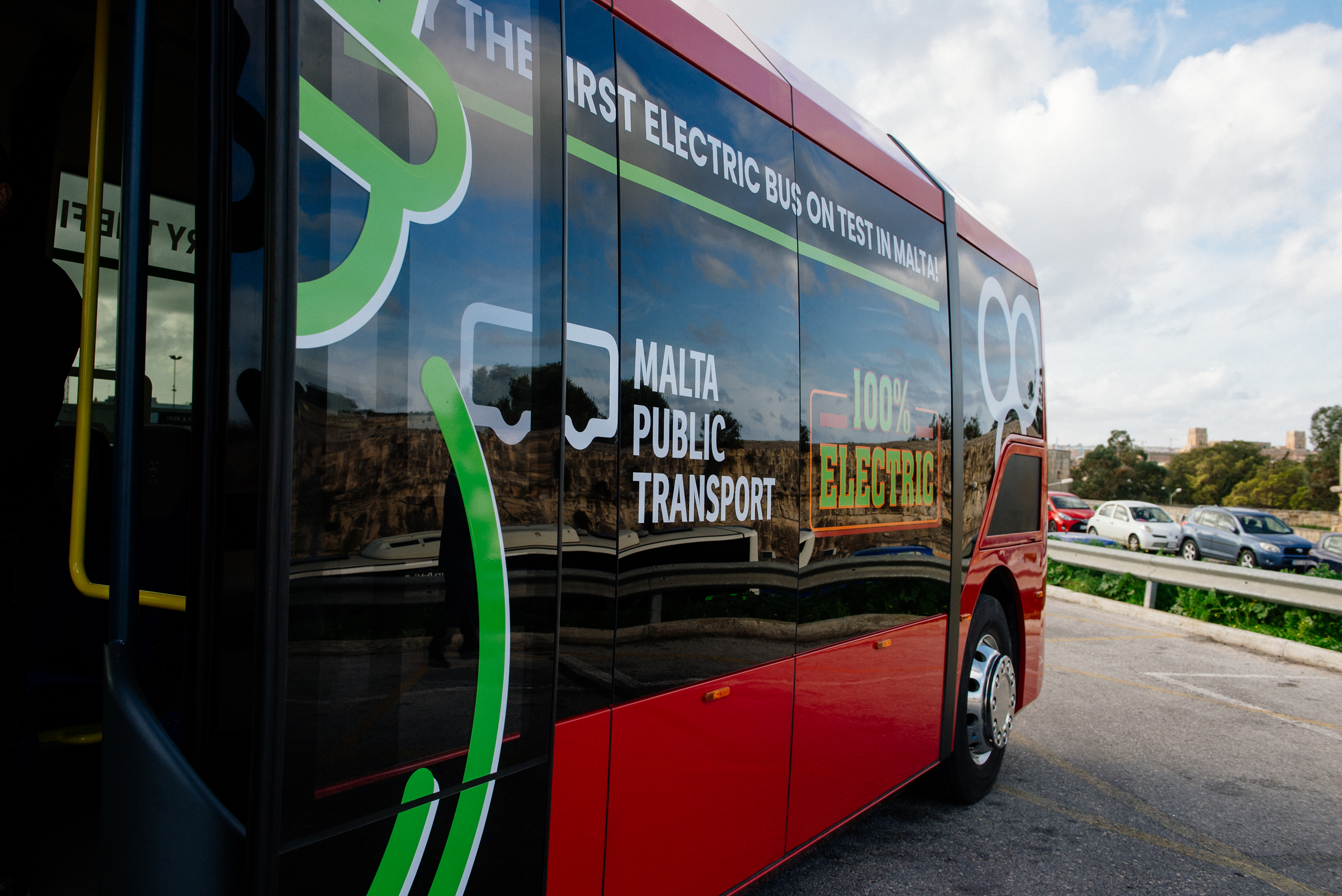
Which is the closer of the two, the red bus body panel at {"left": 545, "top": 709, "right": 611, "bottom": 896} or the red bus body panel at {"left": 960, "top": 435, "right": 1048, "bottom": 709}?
the red bus body panel at {"left": 545, "top": 709, "right": 611, "bottom": 896}

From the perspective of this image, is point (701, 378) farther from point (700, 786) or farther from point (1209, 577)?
point (1209, 577)

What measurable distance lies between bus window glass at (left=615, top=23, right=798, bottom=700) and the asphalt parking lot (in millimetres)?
1720

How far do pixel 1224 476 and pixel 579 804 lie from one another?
99659mm

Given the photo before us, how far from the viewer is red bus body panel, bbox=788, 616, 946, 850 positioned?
2938 mm

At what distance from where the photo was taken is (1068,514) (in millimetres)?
31031

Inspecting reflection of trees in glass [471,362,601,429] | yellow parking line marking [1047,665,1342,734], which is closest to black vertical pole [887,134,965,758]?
reflection of trees in glass [471,362,601,429]

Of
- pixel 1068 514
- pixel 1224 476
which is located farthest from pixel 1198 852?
pixel 1224 476

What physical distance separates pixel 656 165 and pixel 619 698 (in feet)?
4.80

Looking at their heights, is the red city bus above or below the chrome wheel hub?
above

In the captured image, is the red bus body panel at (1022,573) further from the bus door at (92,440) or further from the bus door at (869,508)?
the bus door at (92,440)

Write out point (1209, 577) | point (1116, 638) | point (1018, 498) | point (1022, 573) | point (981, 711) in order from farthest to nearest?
point (1209, 577) < point (1116, 638) < point (1022, 573) < point (1018, 498) < point (981, 711)

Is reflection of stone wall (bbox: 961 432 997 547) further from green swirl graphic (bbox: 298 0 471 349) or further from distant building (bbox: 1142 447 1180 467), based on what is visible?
distant building (bbox: 1142 447 1180 467)

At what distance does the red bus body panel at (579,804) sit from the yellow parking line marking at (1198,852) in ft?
11.5

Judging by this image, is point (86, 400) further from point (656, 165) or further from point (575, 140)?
point (656, 165)
